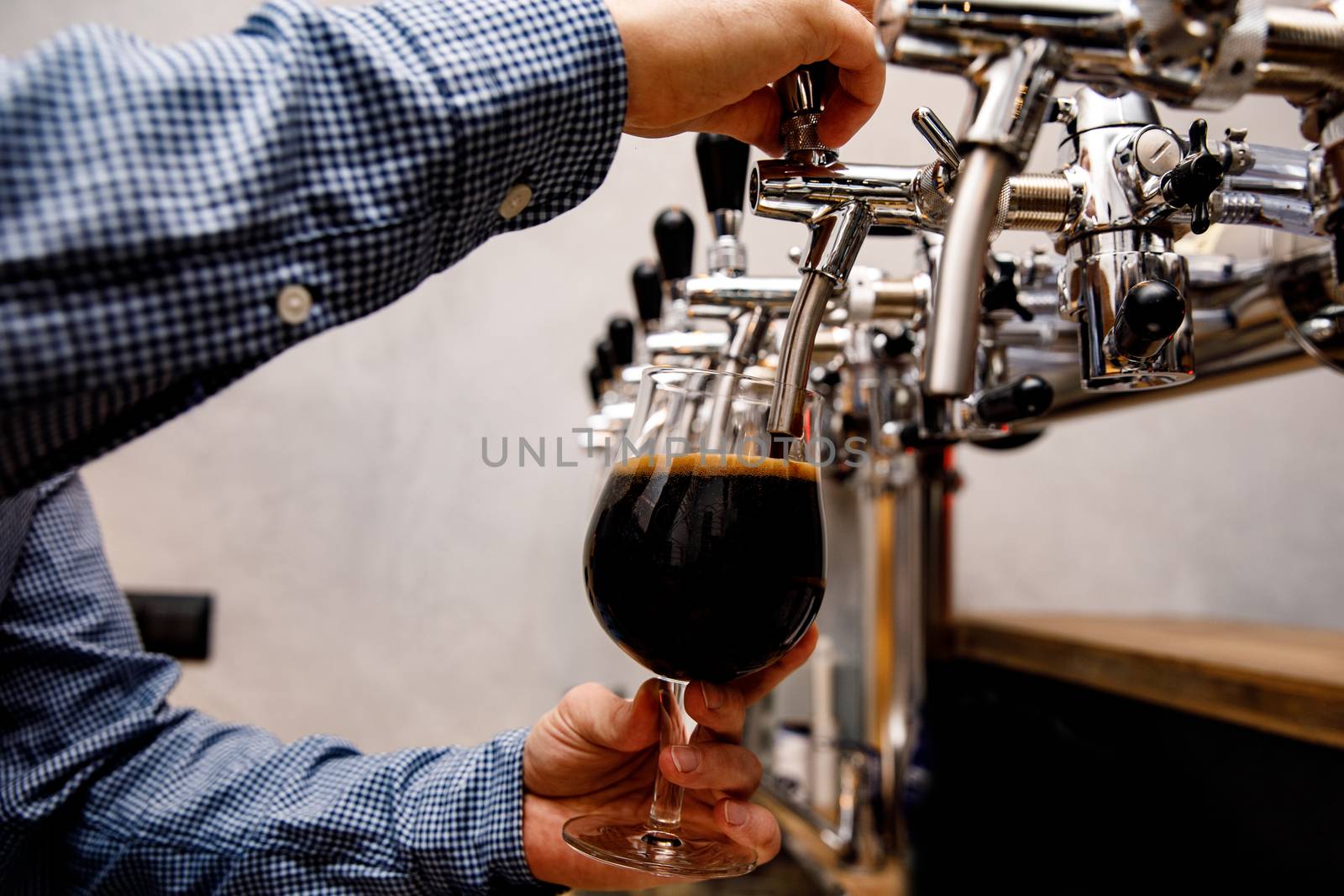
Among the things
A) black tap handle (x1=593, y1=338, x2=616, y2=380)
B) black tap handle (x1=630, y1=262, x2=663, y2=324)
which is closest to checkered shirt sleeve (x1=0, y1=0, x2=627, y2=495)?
black tap handle (x1=630, y1=262, x2=663, y2=324)

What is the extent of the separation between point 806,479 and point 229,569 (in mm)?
1552

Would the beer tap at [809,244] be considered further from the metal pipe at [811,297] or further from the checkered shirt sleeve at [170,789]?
the checkered shirt sleeve at [170,789]

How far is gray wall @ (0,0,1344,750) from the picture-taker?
174 centimetres

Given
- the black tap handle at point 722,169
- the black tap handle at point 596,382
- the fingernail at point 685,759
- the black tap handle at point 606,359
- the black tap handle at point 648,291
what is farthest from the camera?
the black tap handle at point 596,382

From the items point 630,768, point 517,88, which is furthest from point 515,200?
point 630,768

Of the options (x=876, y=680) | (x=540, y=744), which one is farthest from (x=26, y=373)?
(x=876, y=680)

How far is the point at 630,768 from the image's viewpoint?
0.67 meters

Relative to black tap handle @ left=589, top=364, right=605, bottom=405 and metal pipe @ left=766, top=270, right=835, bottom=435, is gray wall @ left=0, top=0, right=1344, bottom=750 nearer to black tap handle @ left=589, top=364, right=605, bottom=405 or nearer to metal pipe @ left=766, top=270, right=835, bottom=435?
black tap handle @ left=589, top=364, right=605, bottom=405

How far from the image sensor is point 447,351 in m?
1.84

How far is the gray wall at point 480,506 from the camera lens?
1738 mm

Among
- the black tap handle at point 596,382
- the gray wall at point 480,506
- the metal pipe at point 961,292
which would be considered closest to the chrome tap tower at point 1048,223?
the metal pipe at point 961,292

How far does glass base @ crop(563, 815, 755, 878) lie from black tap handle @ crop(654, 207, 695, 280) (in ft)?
1.49

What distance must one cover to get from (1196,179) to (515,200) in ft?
0.98

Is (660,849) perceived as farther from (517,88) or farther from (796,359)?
(517,88)
